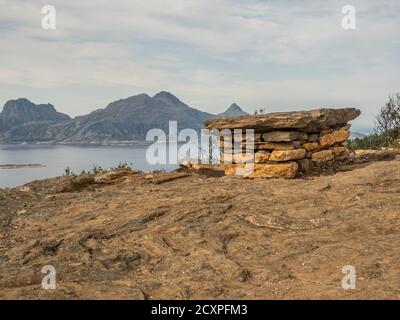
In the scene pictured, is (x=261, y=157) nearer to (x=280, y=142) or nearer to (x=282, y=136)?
(x=280, y=142)

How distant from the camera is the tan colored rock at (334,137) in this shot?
53.7 ft

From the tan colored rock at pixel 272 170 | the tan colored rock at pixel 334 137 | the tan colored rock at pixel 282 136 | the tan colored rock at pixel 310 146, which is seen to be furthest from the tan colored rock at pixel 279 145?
the tan colored rock at pixel 334 137

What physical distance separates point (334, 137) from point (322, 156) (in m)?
1.15

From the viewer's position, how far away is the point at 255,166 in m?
15.0

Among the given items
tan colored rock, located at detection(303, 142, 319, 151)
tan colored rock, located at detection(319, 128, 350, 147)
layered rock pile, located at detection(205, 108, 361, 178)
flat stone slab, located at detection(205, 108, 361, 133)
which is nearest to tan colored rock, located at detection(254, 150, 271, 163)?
layered rock pile, located at detection(205, 108, 361, 178)

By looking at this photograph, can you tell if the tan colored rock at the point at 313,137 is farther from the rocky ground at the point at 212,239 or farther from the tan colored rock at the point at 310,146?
the rocky ground at the point at 212,239

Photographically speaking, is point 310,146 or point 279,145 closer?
point 279,145

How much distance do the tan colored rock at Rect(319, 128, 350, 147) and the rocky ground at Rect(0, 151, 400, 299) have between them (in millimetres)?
3078

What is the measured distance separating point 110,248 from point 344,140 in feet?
37.8

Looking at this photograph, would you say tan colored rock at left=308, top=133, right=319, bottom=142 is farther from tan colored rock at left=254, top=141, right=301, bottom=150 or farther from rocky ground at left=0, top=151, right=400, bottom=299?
rocky ground at left=0, top=151, right=400, bottom=299

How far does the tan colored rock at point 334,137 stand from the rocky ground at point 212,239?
3.08 m

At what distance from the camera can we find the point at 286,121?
14875mm

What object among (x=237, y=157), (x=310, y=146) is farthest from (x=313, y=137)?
(x=237, y=157)

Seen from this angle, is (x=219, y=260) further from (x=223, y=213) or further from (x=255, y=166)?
(x=255, y=166)
